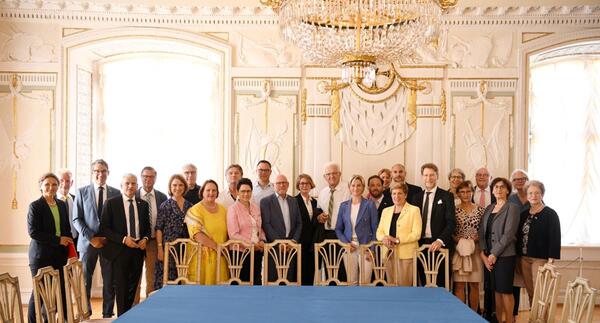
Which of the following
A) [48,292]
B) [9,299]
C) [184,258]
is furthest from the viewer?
[184,258]

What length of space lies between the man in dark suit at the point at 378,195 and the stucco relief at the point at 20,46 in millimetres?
4001

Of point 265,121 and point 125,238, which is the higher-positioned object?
point 265,121

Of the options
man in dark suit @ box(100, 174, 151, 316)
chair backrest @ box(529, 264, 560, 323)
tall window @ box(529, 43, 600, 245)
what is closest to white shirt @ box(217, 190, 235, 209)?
man in dark suit @ box(100, 174, 151, 316)

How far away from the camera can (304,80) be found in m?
6.86

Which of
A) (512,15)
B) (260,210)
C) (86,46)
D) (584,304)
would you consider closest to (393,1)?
(584,304)

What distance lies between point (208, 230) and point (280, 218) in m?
0.76

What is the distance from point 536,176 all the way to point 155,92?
16.6 ft

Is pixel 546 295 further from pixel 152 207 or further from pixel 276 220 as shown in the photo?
pixel 152 207

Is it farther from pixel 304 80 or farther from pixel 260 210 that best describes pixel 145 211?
pixel 304 80

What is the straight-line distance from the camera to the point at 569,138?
7.54 m

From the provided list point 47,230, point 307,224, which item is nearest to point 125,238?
point 47,230

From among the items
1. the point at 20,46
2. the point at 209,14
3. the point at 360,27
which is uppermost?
the point at 209,14

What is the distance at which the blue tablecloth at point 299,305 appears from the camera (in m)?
3.01

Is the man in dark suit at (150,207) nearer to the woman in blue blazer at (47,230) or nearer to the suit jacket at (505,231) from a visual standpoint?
the woman in blue blazer at (47,230)
